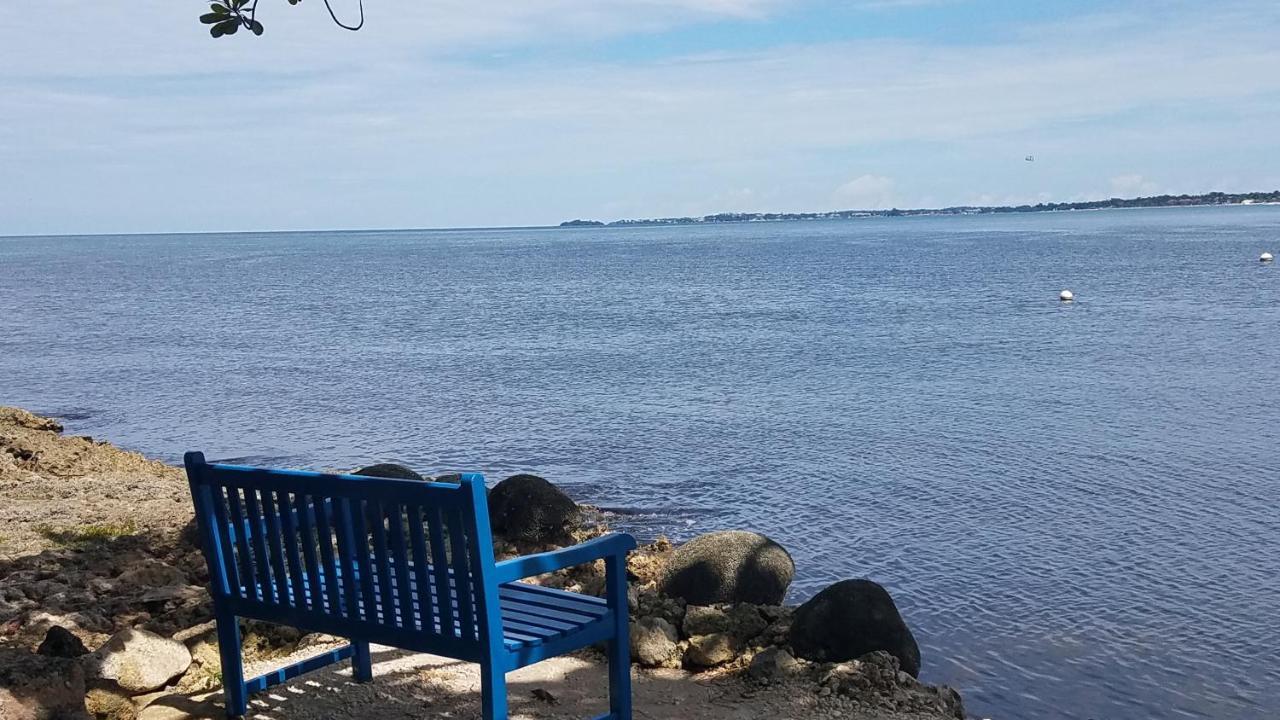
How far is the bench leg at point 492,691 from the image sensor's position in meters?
4.71

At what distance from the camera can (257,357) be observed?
31688mm

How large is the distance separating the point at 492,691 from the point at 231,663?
157cm

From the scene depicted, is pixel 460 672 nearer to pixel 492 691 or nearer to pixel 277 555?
pixel 277 555

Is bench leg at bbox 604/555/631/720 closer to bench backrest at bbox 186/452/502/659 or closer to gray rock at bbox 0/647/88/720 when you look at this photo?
bench backrest at bbox 186/452/502/659

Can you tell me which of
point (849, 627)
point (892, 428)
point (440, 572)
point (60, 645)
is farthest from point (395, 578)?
point (892, 428)

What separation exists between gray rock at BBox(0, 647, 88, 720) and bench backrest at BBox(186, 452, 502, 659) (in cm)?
74

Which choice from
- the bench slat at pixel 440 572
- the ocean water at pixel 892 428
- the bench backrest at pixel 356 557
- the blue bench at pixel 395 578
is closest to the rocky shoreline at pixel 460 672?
the blue bench at pixel 395 578

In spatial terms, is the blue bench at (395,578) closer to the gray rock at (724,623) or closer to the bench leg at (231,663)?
the bench leg at (231,663)

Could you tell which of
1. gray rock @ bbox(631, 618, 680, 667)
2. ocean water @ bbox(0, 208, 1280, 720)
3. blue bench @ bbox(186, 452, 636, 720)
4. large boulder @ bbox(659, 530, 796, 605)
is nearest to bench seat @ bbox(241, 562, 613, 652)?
blue bench @ bbox(186, 452, 636, 720)

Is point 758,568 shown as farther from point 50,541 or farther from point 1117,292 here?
point 1117,292

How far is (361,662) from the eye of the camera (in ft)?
20.0

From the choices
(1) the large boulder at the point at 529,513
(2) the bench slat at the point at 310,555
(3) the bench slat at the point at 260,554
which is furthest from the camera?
(1) the large boulder at the point at 529,513

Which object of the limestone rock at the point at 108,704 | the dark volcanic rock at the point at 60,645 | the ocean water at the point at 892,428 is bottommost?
the ocean water at the point at 892,428

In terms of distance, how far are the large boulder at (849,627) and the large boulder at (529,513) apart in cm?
406
